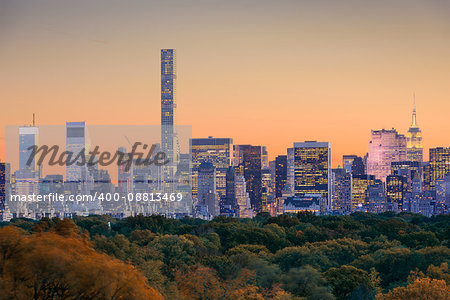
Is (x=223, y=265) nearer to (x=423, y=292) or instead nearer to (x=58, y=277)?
(x=423, y=292)

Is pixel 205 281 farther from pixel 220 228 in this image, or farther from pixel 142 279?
pixel 220 228

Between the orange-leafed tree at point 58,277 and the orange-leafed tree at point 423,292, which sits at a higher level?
the orange-leafed tree at point 58,277

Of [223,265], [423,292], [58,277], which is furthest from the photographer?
[223,265]

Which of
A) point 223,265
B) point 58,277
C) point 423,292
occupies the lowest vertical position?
point 223,265

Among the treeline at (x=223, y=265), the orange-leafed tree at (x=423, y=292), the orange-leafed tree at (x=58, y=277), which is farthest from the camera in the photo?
the orange-leafed tree at (x=423, y=292)

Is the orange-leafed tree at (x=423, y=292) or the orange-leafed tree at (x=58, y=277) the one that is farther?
the orange-leafed tree at (x=423, y=292)

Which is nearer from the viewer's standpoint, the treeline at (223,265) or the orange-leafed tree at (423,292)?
the treeline at (223,265)

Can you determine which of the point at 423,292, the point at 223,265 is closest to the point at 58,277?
the point at 423,292

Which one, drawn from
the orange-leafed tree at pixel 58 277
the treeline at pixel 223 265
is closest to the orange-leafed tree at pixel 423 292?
the treeline at pixel 223 265

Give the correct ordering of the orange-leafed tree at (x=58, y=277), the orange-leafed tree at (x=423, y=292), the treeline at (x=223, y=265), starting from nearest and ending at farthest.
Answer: the orange-leafed tree at (x=58, y=277), the treeline at (x=223, y=265), the orange-leafed tree at (x=423, y=292)

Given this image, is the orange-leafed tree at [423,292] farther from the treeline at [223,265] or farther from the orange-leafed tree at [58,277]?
the orange-leafed tree at [58,277]

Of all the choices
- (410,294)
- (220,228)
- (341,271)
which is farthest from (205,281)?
(220,228)
